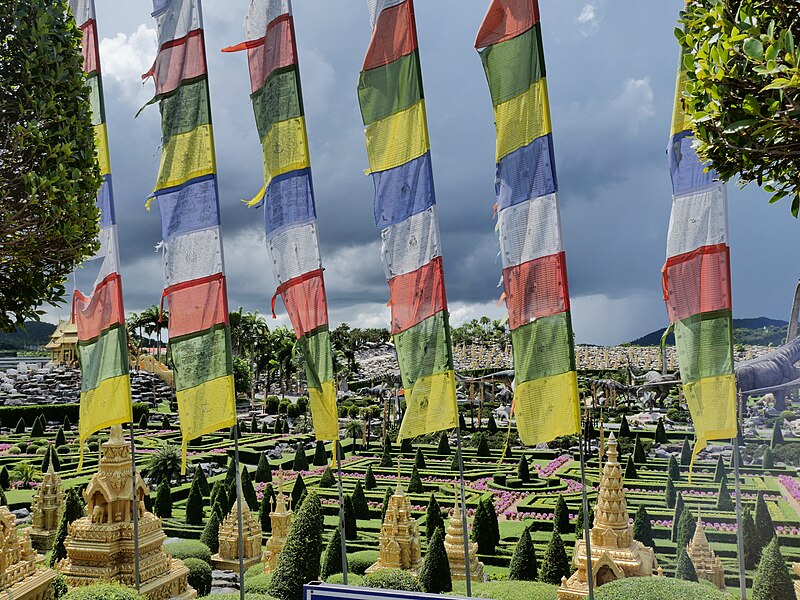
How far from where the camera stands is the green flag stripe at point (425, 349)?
7.60 meters

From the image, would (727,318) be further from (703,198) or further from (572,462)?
(572,462)

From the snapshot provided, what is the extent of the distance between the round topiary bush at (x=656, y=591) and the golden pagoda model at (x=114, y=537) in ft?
24.3

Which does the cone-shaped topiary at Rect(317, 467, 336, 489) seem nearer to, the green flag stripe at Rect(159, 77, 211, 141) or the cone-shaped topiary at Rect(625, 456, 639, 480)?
the cone-shaped topiary at Rect(625, 456, 639, 480)

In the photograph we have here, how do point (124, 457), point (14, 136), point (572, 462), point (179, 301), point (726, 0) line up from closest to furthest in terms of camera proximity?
point (726, 0), point (14, 136), point (179, 301), point (124, 457), point (572, 462)

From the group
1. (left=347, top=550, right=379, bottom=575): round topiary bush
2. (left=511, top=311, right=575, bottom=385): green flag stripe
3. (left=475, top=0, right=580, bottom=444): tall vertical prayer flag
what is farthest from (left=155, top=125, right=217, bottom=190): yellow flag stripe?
(left=347, top=550, right=379, bottom=575): round topiary bush

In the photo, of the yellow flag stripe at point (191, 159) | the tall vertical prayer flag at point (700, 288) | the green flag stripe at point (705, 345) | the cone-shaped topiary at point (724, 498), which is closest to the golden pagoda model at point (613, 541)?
the tall vertical prayer flag at point (700, 288)

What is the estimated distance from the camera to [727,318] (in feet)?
23.2

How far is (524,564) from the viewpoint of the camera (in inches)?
601

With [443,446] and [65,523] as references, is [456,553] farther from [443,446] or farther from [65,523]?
[443,446]

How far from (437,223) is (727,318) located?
3329 mm

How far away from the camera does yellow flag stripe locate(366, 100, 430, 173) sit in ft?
25.2

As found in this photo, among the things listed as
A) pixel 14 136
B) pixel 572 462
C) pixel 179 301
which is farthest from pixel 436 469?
pixel 14 136

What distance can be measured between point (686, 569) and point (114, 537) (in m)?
11.2

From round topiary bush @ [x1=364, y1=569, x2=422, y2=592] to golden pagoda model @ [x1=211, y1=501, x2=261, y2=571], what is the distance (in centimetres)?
752
